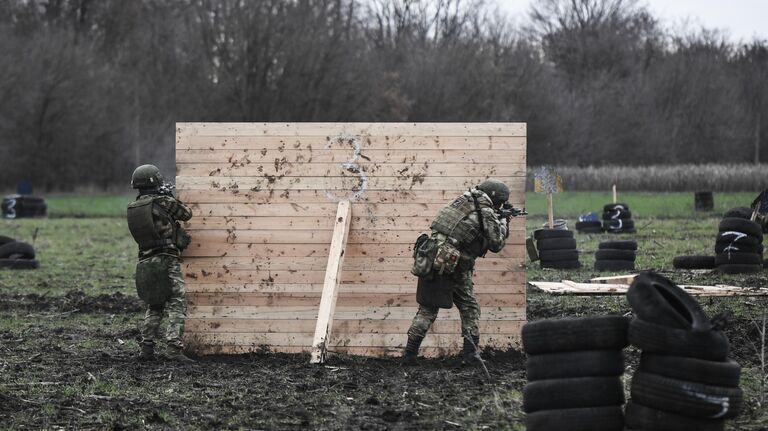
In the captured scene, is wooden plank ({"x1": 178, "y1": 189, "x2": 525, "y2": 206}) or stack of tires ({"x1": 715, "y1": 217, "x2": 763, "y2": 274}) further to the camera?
stack of tires ({"x1": 715, "y1": 217, "x2": 763, "y2": 274})

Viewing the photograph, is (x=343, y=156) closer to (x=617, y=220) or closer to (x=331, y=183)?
(x=331, y=183)

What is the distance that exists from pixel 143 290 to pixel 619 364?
6.07 m

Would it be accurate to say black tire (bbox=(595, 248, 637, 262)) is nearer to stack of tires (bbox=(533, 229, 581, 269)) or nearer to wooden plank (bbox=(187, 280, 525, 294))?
stack of tires (bbox=(533, 229, 581, 269))

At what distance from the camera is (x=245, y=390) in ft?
30.4

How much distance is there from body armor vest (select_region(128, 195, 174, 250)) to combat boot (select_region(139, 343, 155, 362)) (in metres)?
1.06

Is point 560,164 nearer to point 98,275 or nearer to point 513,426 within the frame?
point 98,275

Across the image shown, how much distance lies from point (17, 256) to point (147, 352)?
1110 centimetres

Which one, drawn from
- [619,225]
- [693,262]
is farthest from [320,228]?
[619,225]

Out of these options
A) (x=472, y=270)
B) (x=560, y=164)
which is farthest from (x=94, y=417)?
(x=560, y=164)

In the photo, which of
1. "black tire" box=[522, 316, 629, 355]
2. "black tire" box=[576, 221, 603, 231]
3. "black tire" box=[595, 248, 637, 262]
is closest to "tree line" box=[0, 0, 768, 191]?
"black tire" box=[576, 221, 603, 231]

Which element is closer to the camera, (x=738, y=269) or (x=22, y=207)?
(x=738, y=269)

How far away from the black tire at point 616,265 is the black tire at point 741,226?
5.96 feet

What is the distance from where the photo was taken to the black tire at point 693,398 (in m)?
6.32

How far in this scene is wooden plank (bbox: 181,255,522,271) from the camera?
1171 cm
